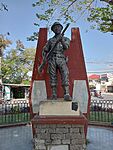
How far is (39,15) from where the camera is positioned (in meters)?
9.59

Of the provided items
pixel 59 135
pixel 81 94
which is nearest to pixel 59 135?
pixel 59 135

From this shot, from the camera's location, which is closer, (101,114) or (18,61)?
(101,114)

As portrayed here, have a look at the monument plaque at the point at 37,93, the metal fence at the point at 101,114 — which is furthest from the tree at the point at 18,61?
the monument plaque at the point at 37,93

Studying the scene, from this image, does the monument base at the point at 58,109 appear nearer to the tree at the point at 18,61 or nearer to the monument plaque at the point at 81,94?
the monument plaque at the point at 81,94

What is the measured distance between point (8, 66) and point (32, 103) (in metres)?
23.7

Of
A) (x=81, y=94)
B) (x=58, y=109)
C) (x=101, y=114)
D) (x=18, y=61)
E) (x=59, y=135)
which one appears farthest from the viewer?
(x=18, y=61)

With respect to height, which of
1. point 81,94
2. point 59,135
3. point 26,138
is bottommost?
point 26,138

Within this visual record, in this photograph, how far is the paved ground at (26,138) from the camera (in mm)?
7074

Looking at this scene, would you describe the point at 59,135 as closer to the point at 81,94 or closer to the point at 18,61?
the point at 81,94

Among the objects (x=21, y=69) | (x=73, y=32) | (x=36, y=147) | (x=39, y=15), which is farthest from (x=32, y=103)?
(x=21, y=69)

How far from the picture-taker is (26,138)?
8234mm

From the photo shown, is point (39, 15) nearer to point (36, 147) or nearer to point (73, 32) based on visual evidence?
point (73, 32)

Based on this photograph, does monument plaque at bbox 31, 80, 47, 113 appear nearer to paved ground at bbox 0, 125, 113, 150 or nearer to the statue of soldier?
the statue of soldier

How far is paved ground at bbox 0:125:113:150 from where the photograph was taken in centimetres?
707
